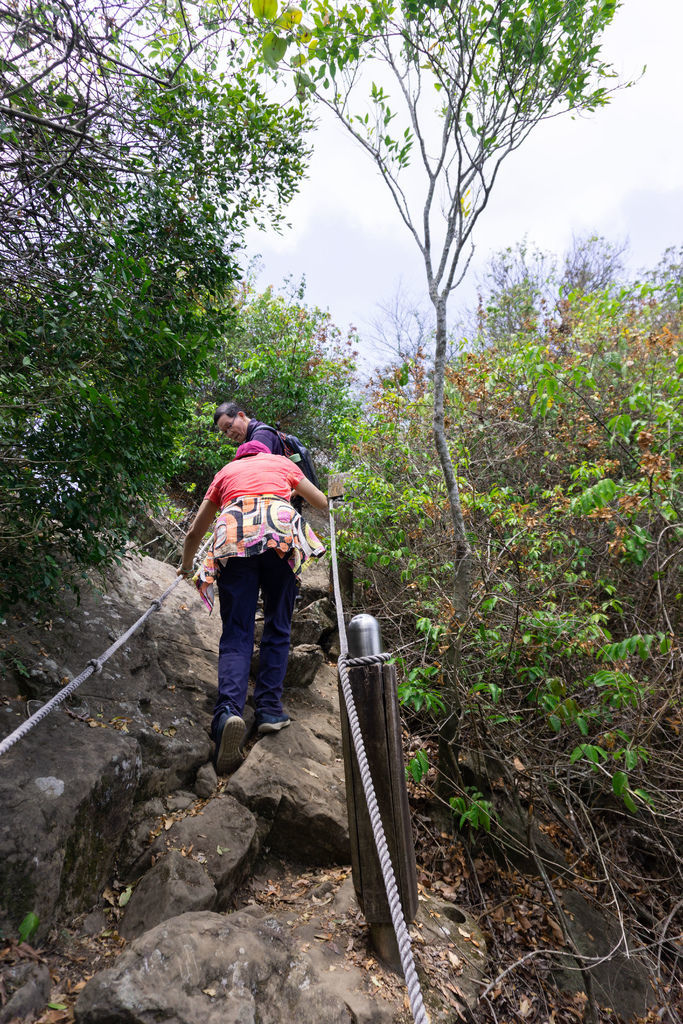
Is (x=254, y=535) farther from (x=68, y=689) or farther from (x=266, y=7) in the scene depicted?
(x=266, y=7)

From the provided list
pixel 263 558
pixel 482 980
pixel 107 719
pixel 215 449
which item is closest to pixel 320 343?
pixel 215 449

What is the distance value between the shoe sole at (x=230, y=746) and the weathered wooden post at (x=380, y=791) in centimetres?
120

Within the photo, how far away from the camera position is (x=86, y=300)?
2.88 meters

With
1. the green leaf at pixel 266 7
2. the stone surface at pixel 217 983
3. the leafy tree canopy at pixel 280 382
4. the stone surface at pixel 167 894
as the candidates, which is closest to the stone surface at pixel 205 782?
Answer: the stone surface at pixel 167 894

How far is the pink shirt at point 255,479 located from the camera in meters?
3.59

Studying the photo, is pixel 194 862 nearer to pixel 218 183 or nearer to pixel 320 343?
pixel 218 183

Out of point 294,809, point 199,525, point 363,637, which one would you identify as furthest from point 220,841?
point 199,525

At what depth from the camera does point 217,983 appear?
1723 mm

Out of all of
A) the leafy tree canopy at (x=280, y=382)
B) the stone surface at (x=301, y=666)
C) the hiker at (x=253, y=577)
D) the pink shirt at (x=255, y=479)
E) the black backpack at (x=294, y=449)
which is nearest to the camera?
the hiker at (x=253, y=577)

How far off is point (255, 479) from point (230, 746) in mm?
1640

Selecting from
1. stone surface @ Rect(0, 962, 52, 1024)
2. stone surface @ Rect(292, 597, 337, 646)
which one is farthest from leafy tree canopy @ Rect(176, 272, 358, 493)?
stone surface @ Rect(0, 962, 52, 1024)

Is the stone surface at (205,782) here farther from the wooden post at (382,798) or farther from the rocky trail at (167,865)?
the wooden post at (382,798)

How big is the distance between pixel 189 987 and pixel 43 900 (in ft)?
2.40

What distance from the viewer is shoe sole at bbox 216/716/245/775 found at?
3.03 m
